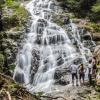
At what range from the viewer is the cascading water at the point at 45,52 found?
23766 mm

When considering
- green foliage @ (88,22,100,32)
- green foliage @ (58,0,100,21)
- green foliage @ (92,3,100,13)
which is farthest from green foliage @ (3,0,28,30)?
green foliage @ (92,3,100,13)

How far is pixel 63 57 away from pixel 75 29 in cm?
454

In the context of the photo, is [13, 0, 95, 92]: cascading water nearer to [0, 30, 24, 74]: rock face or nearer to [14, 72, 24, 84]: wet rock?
[14, 72, 24, 84]: wet rock

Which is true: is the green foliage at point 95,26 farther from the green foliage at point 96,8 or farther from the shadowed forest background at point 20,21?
the green foliage at point 96,8

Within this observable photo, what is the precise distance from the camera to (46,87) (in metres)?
21.2

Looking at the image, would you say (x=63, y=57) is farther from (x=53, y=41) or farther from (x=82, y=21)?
(x=82, y=21)

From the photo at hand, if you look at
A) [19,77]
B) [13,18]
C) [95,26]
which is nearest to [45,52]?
[19,77]

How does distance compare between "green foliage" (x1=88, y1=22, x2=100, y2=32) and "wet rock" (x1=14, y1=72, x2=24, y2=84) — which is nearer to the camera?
"wet rock" (x1=14, y1=72, x2=24, y2=84)

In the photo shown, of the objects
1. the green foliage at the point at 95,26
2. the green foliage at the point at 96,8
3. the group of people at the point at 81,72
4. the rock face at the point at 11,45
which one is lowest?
the group of people at the point at 81,72

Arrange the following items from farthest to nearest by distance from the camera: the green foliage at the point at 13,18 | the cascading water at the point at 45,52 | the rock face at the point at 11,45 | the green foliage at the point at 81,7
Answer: the green foliage at the point at 81,7 → the green foliage at the point at 13,18 → the rock face at the point at 11,45 → the cascading water at the point at 45,52

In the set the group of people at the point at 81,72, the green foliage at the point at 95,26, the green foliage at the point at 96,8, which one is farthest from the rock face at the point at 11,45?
the green foliage at the point at 96,8

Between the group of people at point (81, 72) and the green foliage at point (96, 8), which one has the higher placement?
the green foliage at point (96, 8)

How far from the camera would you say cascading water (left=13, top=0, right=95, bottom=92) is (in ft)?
78.0

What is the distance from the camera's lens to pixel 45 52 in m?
26.4
